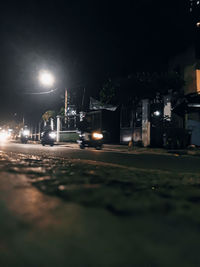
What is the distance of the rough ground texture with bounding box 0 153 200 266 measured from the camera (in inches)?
61.9

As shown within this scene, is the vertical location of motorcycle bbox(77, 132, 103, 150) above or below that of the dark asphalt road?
above

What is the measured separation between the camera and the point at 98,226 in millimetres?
2123

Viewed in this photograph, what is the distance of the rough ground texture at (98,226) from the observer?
157cm

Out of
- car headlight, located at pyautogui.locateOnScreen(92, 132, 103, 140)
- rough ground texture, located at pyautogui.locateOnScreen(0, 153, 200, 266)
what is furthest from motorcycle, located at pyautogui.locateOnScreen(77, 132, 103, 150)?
rough ground texture, located at pyautogui.locateOnScreen(0, 153, 200, 266)

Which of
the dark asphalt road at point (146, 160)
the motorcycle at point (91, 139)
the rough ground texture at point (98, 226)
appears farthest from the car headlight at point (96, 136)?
the rough ground texture at point (98, 226)

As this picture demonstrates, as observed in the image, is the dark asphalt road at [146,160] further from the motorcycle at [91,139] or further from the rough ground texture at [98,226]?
the motorcycle at [91,139]

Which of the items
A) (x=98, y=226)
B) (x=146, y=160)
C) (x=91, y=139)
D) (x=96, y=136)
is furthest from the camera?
(x=96, y=136)

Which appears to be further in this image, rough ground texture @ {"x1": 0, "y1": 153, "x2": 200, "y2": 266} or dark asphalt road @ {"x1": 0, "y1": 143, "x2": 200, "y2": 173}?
dark asphalt road @ {"x1": 0, "y1": 143, "x2": 200, "y2": 173}

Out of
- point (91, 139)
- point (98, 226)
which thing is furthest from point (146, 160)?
point (91, 139)

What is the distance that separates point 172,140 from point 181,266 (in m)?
15.6

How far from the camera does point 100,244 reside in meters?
1.75

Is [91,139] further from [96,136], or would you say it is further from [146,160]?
[146,160]

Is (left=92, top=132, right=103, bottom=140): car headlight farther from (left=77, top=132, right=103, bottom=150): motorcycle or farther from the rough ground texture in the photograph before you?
the rough ground texture

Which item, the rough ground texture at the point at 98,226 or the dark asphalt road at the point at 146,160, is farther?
the dark asphalt road at the point at 146,160
